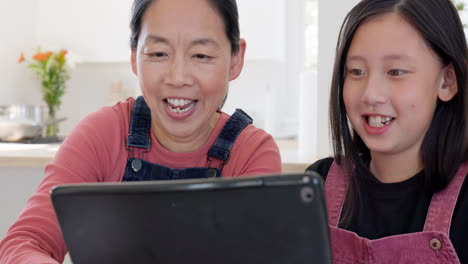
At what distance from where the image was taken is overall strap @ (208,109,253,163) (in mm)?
1121

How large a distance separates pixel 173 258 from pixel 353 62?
0.64 m

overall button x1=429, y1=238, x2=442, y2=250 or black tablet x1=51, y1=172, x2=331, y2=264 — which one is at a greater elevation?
black tablet x1=51, y1=172, x2=331, y2=264

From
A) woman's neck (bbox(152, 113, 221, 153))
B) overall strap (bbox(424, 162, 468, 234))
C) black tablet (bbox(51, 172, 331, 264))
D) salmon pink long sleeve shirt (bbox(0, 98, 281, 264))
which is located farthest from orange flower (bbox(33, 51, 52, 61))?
black tablet (bbox(51, 172, 331, 264))

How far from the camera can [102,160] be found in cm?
112

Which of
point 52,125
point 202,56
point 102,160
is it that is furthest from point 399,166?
point 52,125

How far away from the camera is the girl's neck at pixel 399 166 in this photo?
44.2 inches

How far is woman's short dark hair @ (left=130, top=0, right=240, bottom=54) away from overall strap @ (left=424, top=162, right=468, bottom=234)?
477 millimetres

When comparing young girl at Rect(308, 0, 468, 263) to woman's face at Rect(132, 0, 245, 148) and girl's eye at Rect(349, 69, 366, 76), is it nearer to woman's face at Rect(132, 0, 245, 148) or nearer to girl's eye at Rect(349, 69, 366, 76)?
girl's eye at Rect(349, 69, 366, 76)

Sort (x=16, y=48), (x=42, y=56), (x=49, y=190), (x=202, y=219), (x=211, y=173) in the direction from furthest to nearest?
(x=16, y=48), (x=42, y=56), (x=211, y=173), (x=49, y=190), (x=202, y=219)

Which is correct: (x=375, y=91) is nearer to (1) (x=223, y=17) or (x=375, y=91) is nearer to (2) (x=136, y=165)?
(1) (x=223, y=17)

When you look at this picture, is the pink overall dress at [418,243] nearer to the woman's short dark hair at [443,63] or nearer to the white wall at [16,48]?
the woman's short dark hair at [443,63]

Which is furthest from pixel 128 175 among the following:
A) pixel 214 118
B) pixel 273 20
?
pixel 273 20

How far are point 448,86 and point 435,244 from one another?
30 centimetres

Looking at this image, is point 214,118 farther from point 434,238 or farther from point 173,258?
point 173,258
